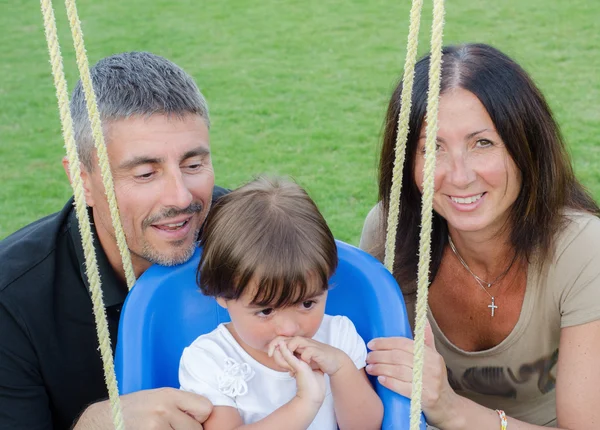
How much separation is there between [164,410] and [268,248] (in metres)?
0.43

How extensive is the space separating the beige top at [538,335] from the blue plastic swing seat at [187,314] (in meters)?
0.33

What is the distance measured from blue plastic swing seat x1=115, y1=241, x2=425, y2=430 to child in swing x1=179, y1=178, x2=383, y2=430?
Answer: 3.7 inches

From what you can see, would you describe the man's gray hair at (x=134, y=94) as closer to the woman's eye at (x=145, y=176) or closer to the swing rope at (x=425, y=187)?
the woman's eye at (x=145, y=176)

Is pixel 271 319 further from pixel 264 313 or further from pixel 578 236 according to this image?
pixel 578 236

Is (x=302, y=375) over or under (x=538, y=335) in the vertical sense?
over

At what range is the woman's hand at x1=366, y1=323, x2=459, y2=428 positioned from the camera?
78.0 inches

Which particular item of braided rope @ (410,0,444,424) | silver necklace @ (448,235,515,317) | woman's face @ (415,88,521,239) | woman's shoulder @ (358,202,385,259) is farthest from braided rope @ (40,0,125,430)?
silver necklace @ (448,235,515,317)

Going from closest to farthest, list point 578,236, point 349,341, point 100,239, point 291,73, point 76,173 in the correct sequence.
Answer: point 76,173 < point 349,341 < point 578,236 < point 100,239 < point 291,73

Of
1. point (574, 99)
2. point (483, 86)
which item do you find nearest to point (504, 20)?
point (574, 99)

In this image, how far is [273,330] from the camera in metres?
1.88

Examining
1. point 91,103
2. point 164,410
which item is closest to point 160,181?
point 91,103

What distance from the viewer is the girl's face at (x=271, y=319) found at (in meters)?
1.87

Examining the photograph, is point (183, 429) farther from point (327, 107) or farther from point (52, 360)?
point (327, 107)

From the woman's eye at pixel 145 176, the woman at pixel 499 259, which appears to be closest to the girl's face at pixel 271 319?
the woman at pixel 499 259
